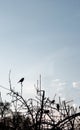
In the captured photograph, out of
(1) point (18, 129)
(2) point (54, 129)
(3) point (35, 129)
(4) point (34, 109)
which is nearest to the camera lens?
(2) point (54, 129)

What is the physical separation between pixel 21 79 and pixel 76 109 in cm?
212

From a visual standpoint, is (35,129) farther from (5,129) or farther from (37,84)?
(37,84)

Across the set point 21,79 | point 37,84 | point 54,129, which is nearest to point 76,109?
point 21,79

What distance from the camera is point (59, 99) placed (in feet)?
20.3

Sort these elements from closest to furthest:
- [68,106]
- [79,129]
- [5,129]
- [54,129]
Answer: [54,129]
[5,129]
[79,129]
[68,106]

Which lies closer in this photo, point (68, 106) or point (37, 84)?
point (37, 84)

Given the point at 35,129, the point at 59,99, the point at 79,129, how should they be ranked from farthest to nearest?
the point at 59,99 < the point at 79,129 < the point at 35,129

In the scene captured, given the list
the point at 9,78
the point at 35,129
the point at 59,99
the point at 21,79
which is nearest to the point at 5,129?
the point at 35,129

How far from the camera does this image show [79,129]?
Answer: 4.12m

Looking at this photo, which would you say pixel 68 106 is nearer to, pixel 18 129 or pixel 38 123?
pixel 18 129

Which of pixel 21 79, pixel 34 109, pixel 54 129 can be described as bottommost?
pixel 54 129

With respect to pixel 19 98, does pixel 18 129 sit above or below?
below

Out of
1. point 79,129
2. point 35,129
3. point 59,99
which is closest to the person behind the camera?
point 35,129

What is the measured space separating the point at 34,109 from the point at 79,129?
1.01m
